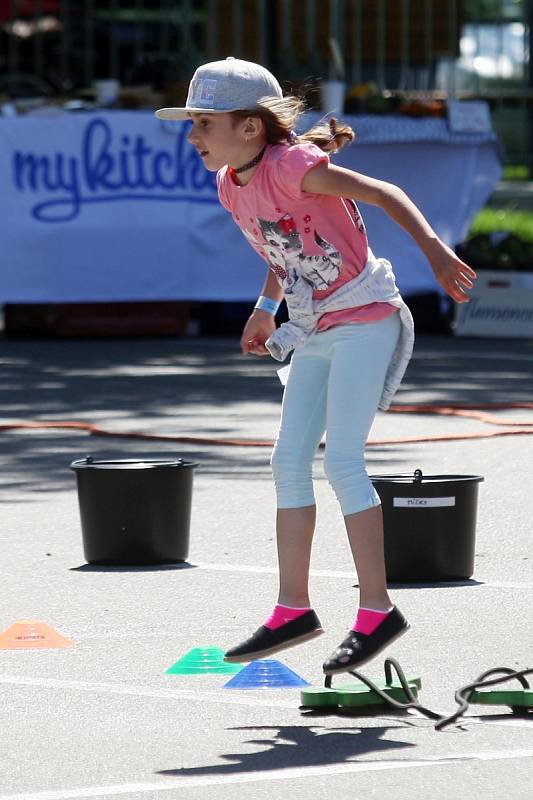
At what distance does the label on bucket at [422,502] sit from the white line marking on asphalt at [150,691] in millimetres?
1384

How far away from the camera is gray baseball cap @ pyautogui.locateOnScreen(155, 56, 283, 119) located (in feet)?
17.7

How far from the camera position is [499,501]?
28.8 feet

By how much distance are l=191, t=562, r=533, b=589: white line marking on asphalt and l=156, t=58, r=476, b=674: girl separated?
1.53 m

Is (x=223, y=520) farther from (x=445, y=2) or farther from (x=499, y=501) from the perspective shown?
(x=445, y=2)

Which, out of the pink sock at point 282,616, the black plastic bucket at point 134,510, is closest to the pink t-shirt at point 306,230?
the pink sock at point 282,616

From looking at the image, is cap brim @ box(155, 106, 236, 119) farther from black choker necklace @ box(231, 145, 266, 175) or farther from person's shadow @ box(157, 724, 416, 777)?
person's shadow @ box(157, 724, 416, 777)

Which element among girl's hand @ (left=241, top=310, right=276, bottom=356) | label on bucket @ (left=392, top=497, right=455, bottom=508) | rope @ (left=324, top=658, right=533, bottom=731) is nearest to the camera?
rope @ (left=324, top=658, right=533, bottom=731)

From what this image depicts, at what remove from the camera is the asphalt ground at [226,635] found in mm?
4586

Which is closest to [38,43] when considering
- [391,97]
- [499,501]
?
[391,97]

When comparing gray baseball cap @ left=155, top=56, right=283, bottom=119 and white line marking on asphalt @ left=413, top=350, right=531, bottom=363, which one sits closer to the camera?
gray baseball cap @ left=155, top=56, right=283, bottom=119

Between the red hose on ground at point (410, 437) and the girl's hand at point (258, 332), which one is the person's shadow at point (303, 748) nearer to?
the girl's hand at point (258, 332)

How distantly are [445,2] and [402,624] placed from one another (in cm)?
2602

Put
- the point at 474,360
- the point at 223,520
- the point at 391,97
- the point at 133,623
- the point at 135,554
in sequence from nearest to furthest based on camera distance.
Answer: the point at 133,623
the point at 135,554
the point at 223,520
the point at 474,360
the point at 391,97

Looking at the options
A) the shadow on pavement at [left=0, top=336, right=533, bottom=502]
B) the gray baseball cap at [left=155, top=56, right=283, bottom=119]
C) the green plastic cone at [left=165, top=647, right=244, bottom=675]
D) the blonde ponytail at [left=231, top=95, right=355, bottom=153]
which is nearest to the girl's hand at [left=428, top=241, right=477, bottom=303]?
the blonde ponytail at [left=231, top=95, right=355, bottom=153]
